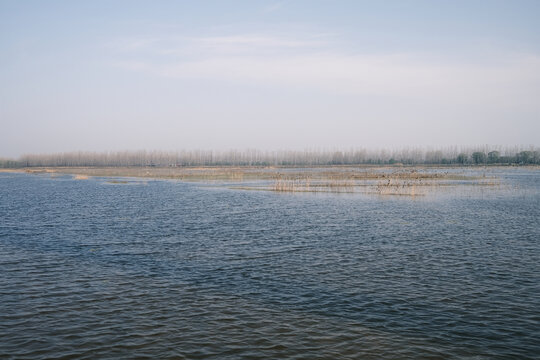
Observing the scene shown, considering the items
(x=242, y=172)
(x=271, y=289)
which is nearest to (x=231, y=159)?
(x=242, y=172)

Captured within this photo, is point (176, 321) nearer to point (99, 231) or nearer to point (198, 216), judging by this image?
point (99, 231)


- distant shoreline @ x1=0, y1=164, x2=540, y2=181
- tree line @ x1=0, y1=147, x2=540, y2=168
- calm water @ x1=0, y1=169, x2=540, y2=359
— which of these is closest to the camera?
calm water @ x1=0, y1=169, x2=540, y2=359

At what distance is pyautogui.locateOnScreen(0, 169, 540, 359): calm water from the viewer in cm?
805

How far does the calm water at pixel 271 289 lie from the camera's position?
8.05m

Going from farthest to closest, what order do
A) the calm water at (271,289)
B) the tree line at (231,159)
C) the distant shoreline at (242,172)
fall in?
the tree line at (231,159) < the distant shoreline at (242,172) < the calm water at (271,289)

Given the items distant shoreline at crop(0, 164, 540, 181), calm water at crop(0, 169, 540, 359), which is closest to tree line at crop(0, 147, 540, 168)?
distant shoreline at crop(0, 164, 540, 181)

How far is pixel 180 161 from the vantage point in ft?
642

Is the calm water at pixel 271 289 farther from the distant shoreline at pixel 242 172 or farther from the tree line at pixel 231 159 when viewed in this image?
the tree line at pixel 231 159

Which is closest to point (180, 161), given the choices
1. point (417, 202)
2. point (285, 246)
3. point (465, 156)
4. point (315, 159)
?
point (315, 159)

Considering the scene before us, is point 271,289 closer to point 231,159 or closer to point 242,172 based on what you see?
point 242,172

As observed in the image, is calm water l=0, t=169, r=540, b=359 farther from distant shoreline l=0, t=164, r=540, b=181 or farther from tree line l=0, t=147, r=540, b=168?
tree line l=0, t=147, r=540, b=168

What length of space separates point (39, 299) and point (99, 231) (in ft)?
33.2

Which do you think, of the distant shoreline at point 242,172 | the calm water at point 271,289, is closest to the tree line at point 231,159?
the distant shoreline at point 242,172

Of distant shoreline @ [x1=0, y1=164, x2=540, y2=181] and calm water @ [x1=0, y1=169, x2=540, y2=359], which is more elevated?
distant shoreline @ [x1=0, y1=164, x2=540, y2=181]
